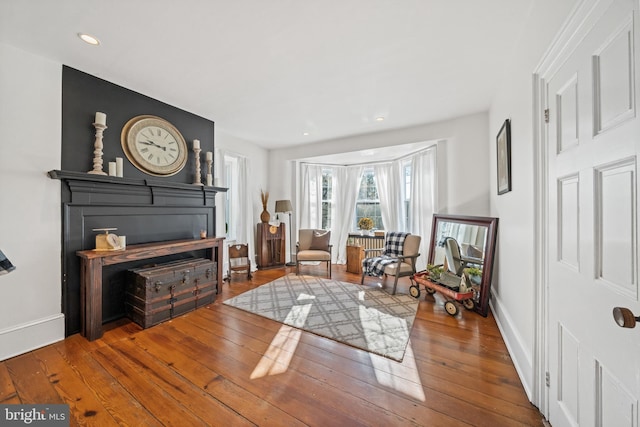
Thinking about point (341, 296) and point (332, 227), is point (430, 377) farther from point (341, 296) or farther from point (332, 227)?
point (332, 227)

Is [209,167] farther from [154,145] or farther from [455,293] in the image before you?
[455,293]

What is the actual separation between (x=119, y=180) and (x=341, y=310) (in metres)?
2.80

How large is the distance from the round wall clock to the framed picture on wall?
145 inches

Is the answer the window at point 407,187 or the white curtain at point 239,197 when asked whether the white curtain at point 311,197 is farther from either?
the window at point 407,187

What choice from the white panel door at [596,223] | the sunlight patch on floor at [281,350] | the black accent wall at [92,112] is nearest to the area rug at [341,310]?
the sunlight patch on floor at [281,350]

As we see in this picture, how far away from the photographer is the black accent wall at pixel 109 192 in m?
2.24

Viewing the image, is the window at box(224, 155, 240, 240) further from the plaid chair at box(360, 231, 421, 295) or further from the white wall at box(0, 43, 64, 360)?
the plaid chair at box(360, 231, 421, 295)

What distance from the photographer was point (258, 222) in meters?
4.83

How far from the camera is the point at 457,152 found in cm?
345

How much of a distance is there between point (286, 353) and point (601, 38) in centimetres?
251

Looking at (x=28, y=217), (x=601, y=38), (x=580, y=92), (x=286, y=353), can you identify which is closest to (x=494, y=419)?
(x=286, y=353)

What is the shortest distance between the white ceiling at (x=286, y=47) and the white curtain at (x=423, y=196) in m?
1.09

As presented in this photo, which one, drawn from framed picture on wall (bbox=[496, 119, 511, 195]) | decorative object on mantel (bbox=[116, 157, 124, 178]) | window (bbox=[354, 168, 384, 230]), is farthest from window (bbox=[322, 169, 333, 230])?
decorative object on mantel (bbox=[116, 157, 124, 178])

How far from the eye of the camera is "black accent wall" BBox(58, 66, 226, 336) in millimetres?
2240
